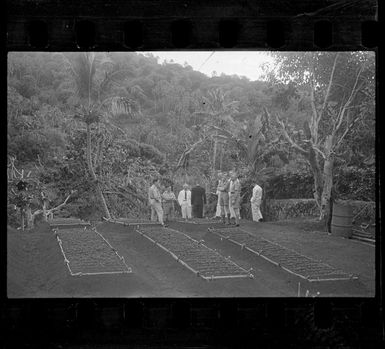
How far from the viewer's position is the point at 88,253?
3990 millimetres

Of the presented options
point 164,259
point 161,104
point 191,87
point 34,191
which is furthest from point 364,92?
point 34,191

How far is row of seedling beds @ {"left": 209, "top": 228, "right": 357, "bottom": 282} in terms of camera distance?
13.1 feet

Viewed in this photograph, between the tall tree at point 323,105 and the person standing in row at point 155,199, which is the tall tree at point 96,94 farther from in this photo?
the tall tree at point 323,105

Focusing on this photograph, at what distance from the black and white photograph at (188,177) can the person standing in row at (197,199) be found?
0.4 inches

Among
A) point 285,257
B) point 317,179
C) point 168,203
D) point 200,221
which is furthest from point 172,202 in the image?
point 317,179

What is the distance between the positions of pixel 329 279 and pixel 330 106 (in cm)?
162

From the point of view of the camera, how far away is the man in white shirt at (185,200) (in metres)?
4.38

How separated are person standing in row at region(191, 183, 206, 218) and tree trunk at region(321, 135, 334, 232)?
→ 1.15 metres

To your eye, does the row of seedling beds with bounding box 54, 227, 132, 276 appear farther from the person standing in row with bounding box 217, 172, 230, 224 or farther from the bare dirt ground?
the person standing in row with bounding box 217, 172, 230, 224

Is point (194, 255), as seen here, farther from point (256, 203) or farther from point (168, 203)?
point (256, 203)

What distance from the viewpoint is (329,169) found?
437cm

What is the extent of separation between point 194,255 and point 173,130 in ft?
3.93

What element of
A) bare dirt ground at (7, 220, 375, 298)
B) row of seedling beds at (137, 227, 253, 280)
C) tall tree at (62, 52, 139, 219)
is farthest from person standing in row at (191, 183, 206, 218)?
tall tree at (62, 52, 139, 219)
